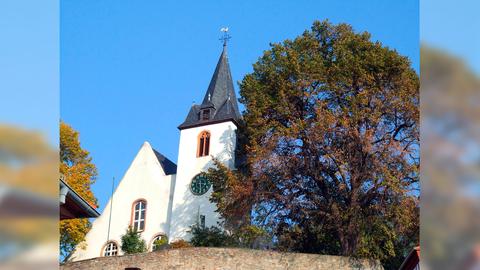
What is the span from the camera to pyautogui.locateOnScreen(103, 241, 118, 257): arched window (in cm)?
2934

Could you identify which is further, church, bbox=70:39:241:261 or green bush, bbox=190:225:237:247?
church, bbox=70:39:241:261

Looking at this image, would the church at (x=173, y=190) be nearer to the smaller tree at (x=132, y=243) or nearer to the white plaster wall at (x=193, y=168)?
the white plaster wall at (x=193, y=168)

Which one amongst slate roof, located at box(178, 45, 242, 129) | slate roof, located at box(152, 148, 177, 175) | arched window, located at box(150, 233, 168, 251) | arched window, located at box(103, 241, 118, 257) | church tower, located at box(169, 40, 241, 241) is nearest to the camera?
arched window, located at box(150, 233, 168, 251)

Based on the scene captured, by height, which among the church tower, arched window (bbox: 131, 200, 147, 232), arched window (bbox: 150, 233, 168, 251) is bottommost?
arched window (bbox: 150, 233, 168, 251)

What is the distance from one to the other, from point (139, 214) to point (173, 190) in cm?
195

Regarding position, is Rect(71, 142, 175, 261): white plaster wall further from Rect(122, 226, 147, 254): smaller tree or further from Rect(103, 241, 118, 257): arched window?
Rect(122, 226, 147, 254): smaller tree

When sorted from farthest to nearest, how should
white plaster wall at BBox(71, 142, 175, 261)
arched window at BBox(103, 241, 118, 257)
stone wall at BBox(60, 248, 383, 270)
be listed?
white plaster wall at BBox(71, 142, 175, 261)
arched window at BBox(103, 241, 118, 257)
stone wall at BBox(60, 248, 383, 270)

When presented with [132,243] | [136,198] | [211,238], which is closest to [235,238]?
[211,238]

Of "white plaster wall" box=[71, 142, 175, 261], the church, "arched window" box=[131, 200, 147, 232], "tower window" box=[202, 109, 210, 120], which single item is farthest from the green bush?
"tower window" box=[202, 109, 210, 120]

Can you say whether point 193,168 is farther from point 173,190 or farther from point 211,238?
point 211,238

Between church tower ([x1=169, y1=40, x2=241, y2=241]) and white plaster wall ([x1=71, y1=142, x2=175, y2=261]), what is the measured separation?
82 centimetres

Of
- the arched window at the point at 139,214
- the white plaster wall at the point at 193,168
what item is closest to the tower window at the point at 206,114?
the white plaster wall at the point at 193,168

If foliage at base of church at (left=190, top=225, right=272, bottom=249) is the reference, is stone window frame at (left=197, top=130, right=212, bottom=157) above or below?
above
